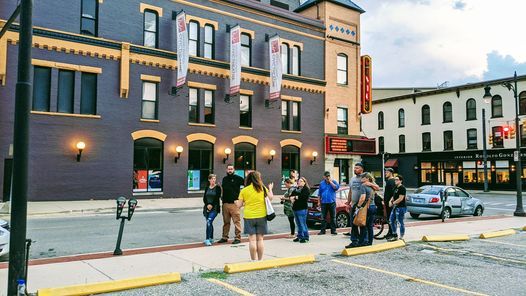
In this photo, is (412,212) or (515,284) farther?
(412,212)

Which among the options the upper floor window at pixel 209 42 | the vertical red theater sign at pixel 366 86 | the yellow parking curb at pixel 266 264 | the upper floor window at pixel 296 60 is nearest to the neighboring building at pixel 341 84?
the vertical red theater sign at pixel 366 86

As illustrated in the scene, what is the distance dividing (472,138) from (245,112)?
27.6 metres

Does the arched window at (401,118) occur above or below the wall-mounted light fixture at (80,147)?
above

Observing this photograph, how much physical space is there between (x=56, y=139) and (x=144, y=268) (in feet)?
50.4

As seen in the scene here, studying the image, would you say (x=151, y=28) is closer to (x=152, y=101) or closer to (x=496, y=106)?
(x=152, y=101)

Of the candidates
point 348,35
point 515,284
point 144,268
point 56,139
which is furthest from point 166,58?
point 515,284

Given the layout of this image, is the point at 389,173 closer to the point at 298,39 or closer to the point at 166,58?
the point at 166,58

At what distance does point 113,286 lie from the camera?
645 centimetres

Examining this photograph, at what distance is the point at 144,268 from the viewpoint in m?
7.77

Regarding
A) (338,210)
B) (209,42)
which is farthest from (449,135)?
(338,210)

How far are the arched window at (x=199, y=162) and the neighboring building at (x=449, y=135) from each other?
1041 inches

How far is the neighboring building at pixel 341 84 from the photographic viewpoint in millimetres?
31656

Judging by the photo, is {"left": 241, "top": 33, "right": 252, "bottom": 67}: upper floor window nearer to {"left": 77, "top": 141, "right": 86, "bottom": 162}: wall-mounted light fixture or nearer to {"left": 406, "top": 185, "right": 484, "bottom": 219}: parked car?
{"left": 77, "top": 141, "right": 86, "bottom": 162}: wall-mounted light fixture

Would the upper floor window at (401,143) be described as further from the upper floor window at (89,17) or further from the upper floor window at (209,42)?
the upper floor window at (89,17)
